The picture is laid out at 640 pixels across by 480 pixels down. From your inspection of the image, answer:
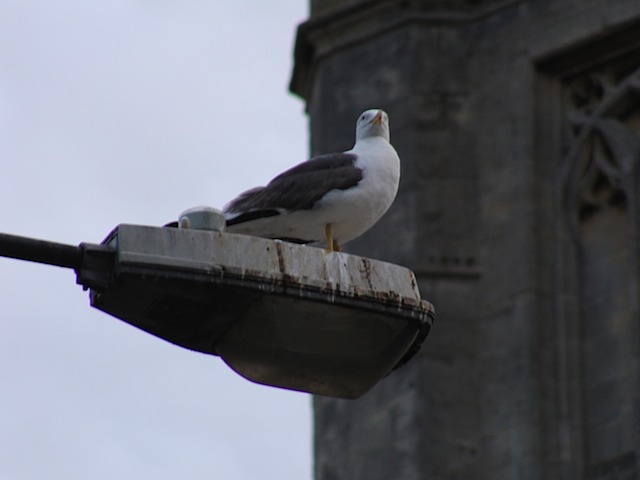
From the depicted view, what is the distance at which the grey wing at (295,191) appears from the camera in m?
11.0

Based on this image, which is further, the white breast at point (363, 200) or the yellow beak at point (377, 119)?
the yellow beak at point (377, 119)

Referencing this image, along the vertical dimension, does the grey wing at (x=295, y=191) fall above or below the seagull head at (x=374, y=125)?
below

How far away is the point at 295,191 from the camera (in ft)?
36.4

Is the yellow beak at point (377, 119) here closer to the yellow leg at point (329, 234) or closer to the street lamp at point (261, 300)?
the yellow leg at point (329, 234)

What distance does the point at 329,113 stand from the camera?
22094 millimetres

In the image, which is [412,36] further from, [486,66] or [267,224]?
[267,224]

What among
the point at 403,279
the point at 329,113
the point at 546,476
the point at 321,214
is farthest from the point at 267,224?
the point at 329,113

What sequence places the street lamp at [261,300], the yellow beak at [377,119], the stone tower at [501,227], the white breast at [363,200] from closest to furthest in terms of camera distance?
the street lamp at [261,300], the white breast at [363,200], the yellow beak at [377,119], the stone tower at [501,227]

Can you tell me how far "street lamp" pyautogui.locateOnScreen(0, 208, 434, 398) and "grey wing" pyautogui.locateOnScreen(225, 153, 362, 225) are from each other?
248 centimetres

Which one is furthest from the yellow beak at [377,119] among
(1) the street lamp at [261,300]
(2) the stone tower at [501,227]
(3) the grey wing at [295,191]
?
(2) the stone tower at [501,227]

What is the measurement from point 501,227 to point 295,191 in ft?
33.9

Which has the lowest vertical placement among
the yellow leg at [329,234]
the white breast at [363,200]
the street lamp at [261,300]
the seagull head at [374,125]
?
the street lamp at [261,300]

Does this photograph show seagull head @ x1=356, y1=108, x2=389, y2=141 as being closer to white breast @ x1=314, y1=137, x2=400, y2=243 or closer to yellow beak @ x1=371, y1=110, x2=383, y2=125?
yellow beak @ x1=371, y1=110, x2=383, y2=125

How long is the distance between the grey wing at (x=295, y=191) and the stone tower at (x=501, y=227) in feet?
29.7
